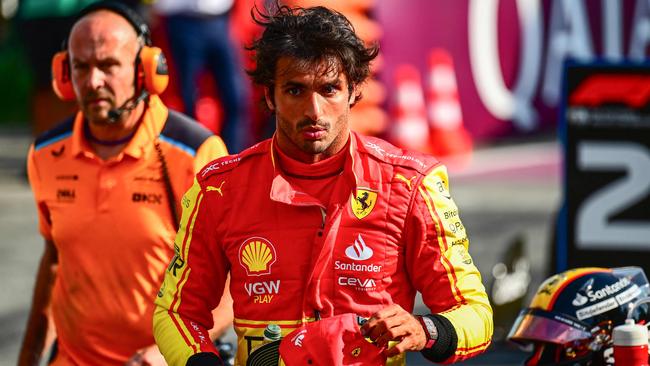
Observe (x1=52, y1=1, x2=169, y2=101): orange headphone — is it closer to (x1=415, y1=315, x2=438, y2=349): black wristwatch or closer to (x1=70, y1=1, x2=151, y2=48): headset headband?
(x1=70, y1=1, x2=151, y2=48): headset headband

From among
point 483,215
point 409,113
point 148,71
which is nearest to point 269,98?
point 148,71

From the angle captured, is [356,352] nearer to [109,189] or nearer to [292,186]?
[292,186]

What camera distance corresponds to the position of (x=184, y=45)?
14.1m

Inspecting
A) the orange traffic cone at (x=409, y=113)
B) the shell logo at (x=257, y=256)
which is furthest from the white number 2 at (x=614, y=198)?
the orange traffic cone at (x=409, y=113)

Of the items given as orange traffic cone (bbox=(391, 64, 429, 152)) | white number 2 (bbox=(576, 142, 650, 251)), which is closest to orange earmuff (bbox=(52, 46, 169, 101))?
white number 2 (bbox=(576, 142, 650, 251))

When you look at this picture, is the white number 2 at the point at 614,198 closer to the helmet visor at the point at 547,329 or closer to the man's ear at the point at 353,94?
the helmet visor at the point at 547,329

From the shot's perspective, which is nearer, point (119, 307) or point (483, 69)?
point (119, 307)

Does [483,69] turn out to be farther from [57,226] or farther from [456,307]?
[456,307]

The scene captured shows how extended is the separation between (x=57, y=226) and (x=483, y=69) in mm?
12929

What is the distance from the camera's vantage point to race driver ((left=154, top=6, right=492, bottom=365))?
177 inches

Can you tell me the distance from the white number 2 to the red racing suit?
11.9ft

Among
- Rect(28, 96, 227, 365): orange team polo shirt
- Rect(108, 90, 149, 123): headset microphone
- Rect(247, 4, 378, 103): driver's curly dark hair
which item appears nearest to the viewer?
Rect(247, 4, 378, 103): driver's curly dark hair

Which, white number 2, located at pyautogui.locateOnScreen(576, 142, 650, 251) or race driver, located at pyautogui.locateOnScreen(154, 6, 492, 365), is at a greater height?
race driver, located at pyautogui.locateOnScreen(154, 6, 492, 365)

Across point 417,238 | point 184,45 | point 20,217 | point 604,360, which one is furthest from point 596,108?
point 20,217
